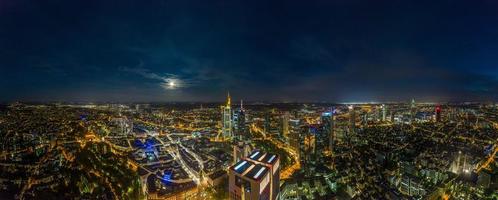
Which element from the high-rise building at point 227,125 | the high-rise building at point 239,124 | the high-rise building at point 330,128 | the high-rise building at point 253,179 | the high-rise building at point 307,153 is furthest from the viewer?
the high-rise building at point 239,124

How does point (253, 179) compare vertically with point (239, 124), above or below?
below

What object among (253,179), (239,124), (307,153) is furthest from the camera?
(239,124)

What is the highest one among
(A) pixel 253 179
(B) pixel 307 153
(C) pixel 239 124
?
(C) pixel 239 124

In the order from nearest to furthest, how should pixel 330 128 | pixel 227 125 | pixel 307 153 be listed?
pixel 307 153 → pixel 330 128 → pixel 227 125

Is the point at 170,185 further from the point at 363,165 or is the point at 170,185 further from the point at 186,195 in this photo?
the point at 363,165

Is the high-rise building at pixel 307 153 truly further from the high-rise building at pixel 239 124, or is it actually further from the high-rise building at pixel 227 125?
the high-rise building at pixel 227 125

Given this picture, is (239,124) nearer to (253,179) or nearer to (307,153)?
(307,153)

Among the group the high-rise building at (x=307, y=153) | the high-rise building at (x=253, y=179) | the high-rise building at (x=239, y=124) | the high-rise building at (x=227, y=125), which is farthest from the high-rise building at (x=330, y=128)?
the high-rise building at (x=253, y=179)

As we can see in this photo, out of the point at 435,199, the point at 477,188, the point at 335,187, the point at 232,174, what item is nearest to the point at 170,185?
the point at 232,174

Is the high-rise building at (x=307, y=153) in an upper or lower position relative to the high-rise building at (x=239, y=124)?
lower

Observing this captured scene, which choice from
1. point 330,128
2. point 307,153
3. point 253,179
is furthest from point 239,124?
point 253,179
